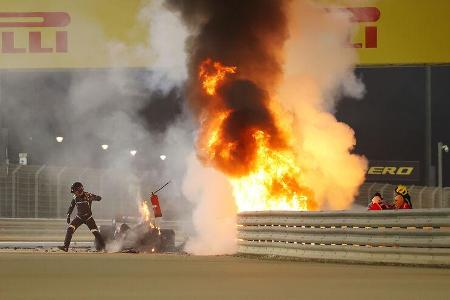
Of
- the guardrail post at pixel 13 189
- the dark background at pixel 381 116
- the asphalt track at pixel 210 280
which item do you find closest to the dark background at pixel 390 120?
the dark background at pixel 381 116

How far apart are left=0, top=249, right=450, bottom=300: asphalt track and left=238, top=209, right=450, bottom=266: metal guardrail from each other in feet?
1.73

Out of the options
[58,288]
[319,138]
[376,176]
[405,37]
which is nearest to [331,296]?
[58,288]

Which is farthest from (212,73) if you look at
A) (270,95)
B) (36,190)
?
(36,190)

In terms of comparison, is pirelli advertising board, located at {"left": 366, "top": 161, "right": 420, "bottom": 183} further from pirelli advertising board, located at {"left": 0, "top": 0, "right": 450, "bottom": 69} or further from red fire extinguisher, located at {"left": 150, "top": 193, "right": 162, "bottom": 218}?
red fire extinguisher, located at {"left": 150, "top": 193, "right": 162, "bottom": 218}

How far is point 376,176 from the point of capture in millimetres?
72250

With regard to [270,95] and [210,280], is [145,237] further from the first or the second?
[210,280]

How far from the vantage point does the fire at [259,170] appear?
2445 centimetres

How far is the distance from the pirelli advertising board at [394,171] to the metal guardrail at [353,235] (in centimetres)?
5136

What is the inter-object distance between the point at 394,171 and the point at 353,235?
182 feet

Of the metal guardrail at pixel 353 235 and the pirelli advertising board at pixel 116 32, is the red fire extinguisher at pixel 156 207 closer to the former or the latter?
the metal guardrail at pixel 353 235

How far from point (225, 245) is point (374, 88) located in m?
56.1

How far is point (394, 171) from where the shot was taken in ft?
242

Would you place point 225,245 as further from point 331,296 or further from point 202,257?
point 331,296

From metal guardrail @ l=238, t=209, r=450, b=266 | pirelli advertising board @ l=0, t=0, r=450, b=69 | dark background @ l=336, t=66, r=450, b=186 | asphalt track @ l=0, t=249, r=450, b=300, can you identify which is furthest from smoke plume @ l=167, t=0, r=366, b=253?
dark background @ l=336, t=66, r=450, b=186
